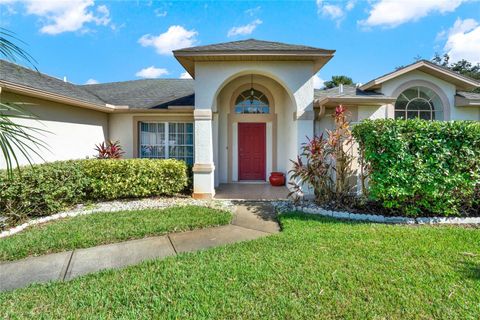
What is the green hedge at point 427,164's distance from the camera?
19.5 ft

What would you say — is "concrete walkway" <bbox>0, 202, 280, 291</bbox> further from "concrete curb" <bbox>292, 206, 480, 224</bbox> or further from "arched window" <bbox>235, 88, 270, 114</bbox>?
"arched window" <bbox>235, 88, 270, 114</bbox>

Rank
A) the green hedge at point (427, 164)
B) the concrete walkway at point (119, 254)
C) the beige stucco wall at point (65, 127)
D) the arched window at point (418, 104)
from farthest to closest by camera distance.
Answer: the arched window at point (418, 104) → the beige stucco wall at point (65, 127) → the green hedge at point (427, 164) → the concrete walkway at point (119, 254)

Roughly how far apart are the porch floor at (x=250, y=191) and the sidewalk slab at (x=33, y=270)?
492cm

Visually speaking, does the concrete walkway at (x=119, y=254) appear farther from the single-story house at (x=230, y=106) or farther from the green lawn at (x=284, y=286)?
the single-story house at (x=230, y=106)

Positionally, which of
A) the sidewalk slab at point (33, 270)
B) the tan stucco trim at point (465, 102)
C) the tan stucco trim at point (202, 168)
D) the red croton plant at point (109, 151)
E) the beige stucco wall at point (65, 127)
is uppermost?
the tan stucco trim at point (465, 102)

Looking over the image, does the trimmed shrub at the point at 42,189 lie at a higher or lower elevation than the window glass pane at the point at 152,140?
lower

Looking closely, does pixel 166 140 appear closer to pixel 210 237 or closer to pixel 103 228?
pixel 103 228

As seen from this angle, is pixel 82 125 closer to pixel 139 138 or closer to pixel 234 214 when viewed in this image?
pixel 139 138

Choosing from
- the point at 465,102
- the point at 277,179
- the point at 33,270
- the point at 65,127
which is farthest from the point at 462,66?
the point at 33,270

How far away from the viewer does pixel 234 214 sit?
6656mm

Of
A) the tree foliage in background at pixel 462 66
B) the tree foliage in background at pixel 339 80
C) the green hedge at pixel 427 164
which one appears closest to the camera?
the green hedge at pixel 427 164

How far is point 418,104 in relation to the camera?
9.81 m

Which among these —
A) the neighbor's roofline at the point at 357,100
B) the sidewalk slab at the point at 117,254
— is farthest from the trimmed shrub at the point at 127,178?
the neighbor's roofline at the point at 357,100

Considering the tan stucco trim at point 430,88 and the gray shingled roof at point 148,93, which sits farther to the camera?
the gray shingled roof at point 148,93
